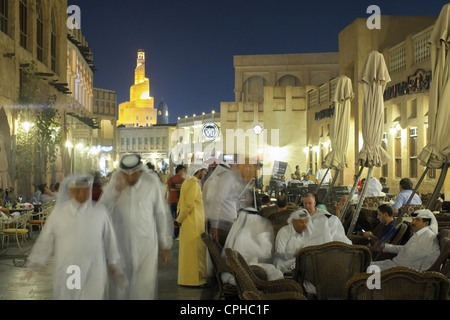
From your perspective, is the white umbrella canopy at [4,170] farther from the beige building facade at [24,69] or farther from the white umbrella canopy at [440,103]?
the white umbrella canopy at [440,103]

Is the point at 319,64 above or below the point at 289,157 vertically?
above

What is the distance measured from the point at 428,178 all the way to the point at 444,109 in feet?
29.6

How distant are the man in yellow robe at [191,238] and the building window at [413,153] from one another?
36.5 ft

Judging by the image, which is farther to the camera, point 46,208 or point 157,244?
point 46,208

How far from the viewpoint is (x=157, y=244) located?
5.27 m

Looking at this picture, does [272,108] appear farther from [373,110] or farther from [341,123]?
[373,110]

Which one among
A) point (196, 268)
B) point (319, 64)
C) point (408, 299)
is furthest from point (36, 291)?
point (319, 64)

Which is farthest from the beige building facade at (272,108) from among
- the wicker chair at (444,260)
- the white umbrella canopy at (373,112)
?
the wicker chair at (444,260)

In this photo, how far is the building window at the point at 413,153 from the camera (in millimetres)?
16672

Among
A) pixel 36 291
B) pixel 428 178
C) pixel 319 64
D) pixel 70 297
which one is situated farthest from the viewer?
pixel 319 64

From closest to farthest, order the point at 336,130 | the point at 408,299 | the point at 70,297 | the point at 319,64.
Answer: the point at 408,299
the point at 70,297
the point at 336,130
the point at 319,64

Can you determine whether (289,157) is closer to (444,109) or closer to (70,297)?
(444,109)
